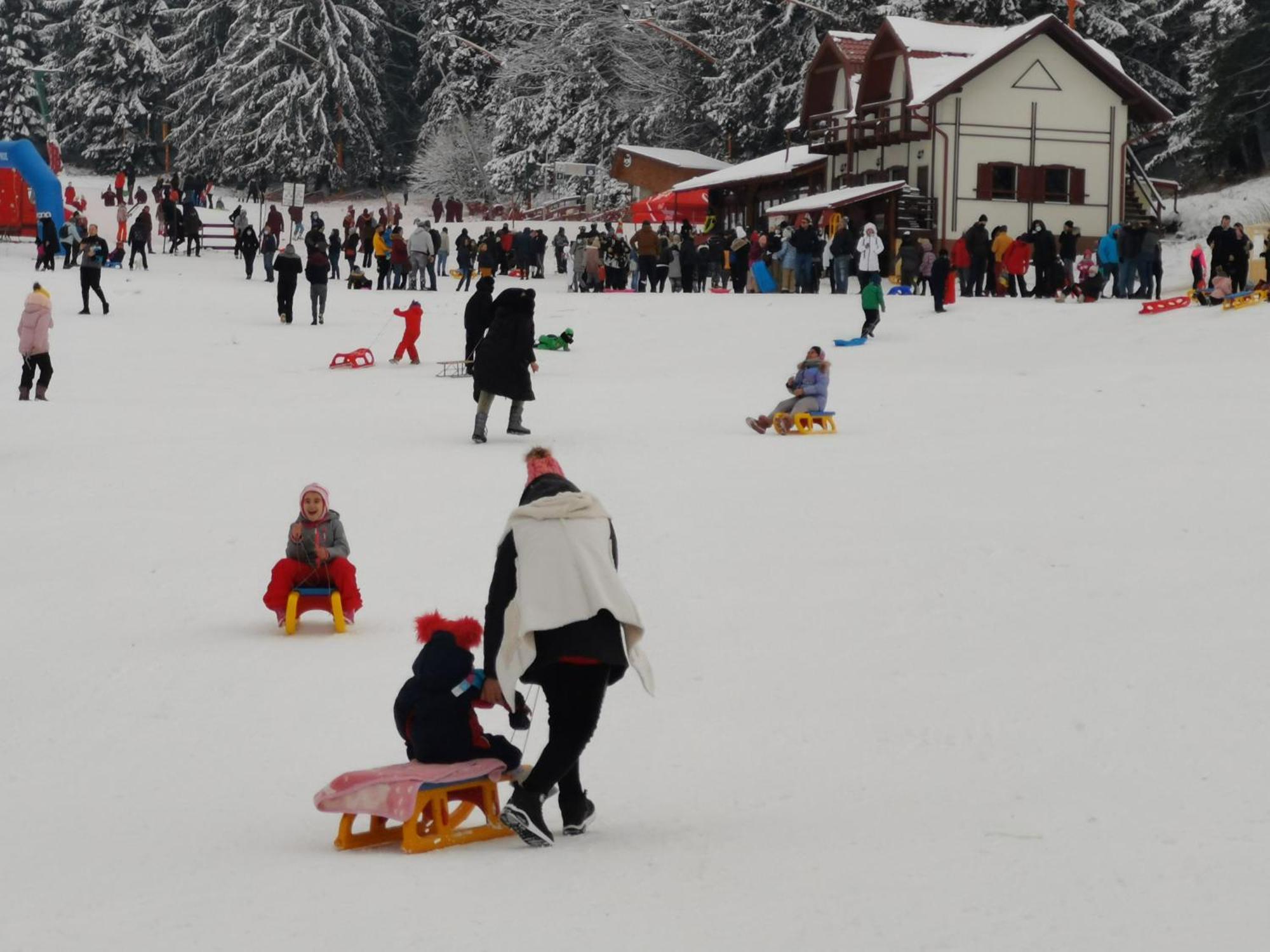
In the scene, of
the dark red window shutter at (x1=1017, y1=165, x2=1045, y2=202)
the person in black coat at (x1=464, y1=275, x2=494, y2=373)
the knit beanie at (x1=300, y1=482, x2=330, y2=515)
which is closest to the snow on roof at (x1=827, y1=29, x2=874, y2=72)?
the dark red window shutter at (x1=1017, y1=165, x2=1045, y2=202)

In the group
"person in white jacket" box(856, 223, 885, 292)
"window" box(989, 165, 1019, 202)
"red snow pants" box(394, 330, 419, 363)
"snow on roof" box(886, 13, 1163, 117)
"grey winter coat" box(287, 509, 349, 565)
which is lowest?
"grey winter coat" box(287, 509, 349, 565)

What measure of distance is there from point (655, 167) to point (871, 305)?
32039mm

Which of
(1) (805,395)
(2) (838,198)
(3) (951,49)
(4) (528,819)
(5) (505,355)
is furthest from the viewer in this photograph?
(3) (951,49)

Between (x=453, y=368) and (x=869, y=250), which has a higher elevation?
(x=869, y=250)

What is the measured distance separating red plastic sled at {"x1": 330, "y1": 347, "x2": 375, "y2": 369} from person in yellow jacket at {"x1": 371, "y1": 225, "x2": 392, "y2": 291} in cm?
1228

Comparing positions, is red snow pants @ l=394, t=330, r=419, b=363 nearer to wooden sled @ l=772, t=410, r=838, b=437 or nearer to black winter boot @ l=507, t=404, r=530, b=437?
black winter boot @ l=507, t=404, r=530, b=437

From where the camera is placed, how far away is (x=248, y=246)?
1524 inches

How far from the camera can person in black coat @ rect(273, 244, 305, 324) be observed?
31.1 metres

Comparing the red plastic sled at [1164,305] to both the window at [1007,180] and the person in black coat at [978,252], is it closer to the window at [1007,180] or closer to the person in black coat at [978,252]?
the person in black coat at [978,252]

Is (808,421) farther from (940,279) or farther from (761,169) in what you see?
(761,169)

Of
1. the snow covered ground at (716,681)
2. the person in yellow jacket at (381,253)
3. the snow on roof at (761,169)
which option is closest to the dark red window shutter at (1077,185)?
the snow on roof at (761,169)

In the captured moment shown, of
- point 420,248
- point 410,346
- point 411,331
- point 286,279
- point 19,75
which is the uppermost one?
point 19,75

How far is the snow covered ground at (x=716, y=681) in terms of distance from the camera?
5.45m

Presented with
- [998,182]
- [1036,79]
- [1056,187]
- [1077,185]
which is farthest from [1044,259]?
[1036,79]
